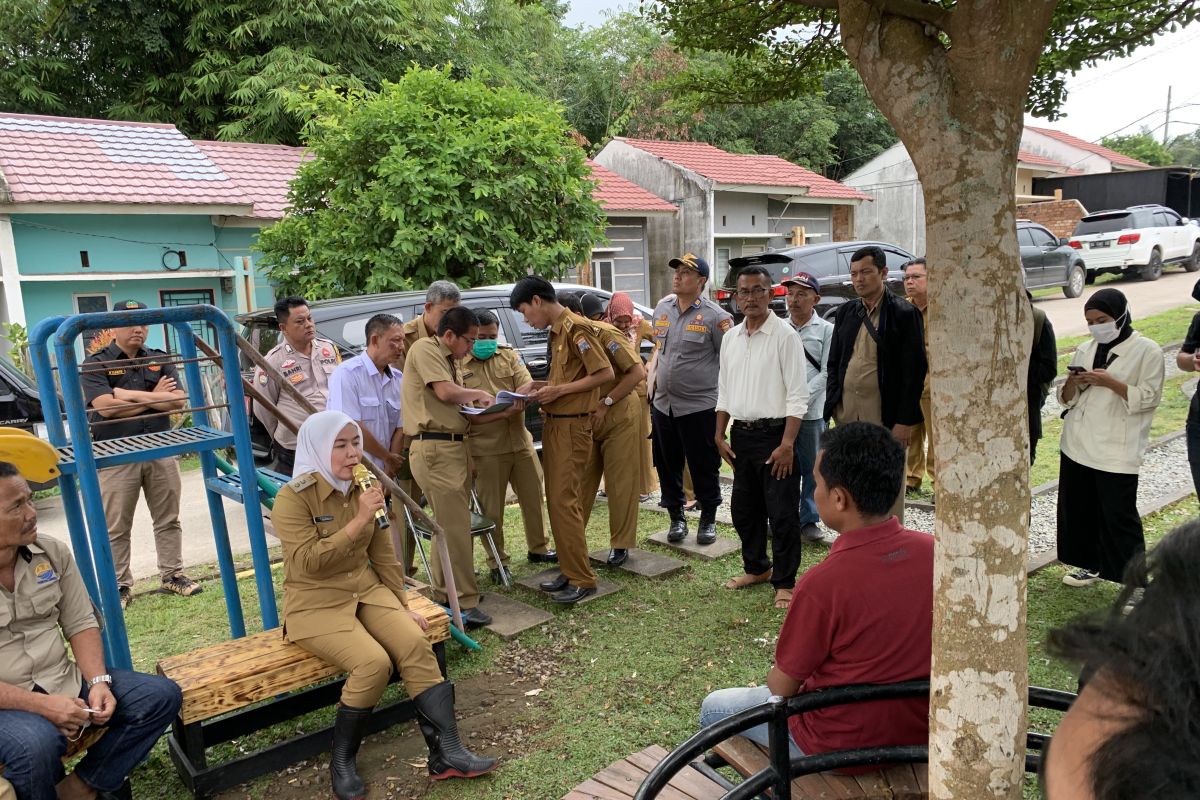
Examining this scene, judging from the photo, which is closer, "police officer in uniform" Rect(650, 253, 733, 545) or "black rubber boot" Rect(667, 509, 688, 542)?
"police officer in uniform" Rect(650, 253, 733, 545)

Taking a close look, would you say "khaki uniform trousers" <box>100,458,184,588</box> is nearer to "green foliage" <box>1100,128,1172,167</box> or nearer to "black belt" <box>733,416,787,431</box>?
"black belt" <box>733,416,787,431</box>

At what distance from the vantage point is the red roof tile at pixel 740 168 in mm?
19406

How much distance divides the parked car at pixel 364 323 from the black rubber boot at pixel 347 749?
2.94m

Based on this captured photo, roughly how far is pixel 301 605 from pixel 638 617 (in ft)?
6.56

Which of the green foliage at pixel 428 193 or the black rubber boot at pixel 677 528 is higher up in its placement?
the green foliage at pixel 428 193

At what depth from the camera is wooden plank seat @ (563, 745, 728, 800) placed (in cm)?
227

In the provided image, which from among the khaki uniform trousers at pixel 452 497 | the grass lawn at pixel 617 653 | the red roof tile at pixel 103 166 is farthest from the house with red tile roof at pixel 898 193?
the khaki uniform trousers at pixel 452 497

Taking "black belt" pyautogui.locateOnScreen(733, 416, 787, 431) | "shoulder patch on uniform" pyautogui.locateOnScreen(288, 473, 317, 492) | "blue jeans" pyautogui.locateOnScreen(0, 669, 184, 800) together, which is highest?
"shoulder patch on uniform" pyautogui.locateOnScreen(288, 473, 317, 492)

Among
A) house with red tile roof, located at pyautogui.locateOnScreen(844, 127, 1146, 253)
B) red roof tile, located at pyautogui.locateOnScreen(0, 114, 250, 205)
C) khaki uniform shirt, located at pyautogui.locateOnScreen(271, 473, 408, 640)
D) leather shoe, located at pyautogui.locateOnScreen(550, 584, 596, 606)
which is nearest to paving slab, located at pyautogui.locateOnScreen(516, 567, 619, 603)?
leather shoe, located at pyautogui.locateOnScreen(550, 584, 596, 606)

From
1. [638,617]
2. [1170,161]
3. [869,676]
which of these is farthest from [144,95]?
[1170,161]

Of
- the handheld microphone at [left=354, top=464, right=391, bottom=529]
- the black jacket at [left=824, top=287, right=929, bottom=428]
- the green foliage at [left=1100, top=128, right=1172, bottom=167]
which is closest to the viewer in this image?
the handheld microphone at [left=354, top=464, right=391, bottom=529]

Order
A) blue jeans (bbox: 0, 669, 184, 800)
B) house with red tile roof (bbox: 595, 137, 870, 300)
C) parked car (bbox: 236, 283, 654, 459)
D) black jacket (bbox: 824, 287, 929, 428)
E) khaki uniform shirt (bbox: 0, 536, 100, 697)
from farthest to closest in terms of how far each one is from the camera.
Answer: house with red tile roof (bbox: 595, 137, 870, 300)
parked car (bbox: 236, 283, 654, 459)
black jacket (bbox: 824, 287, 929, 428)
khaki uniform shirt (bbox: 0, 536, 100, 697)
blue jeans (bbox: 0, 669, 184, 800)

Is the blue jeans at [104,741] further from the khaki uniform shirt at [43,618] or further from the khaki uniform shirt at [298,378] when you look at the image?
the khaki uniform shirt at [298,378]

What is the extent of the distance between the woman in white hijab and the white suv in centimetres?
2042
